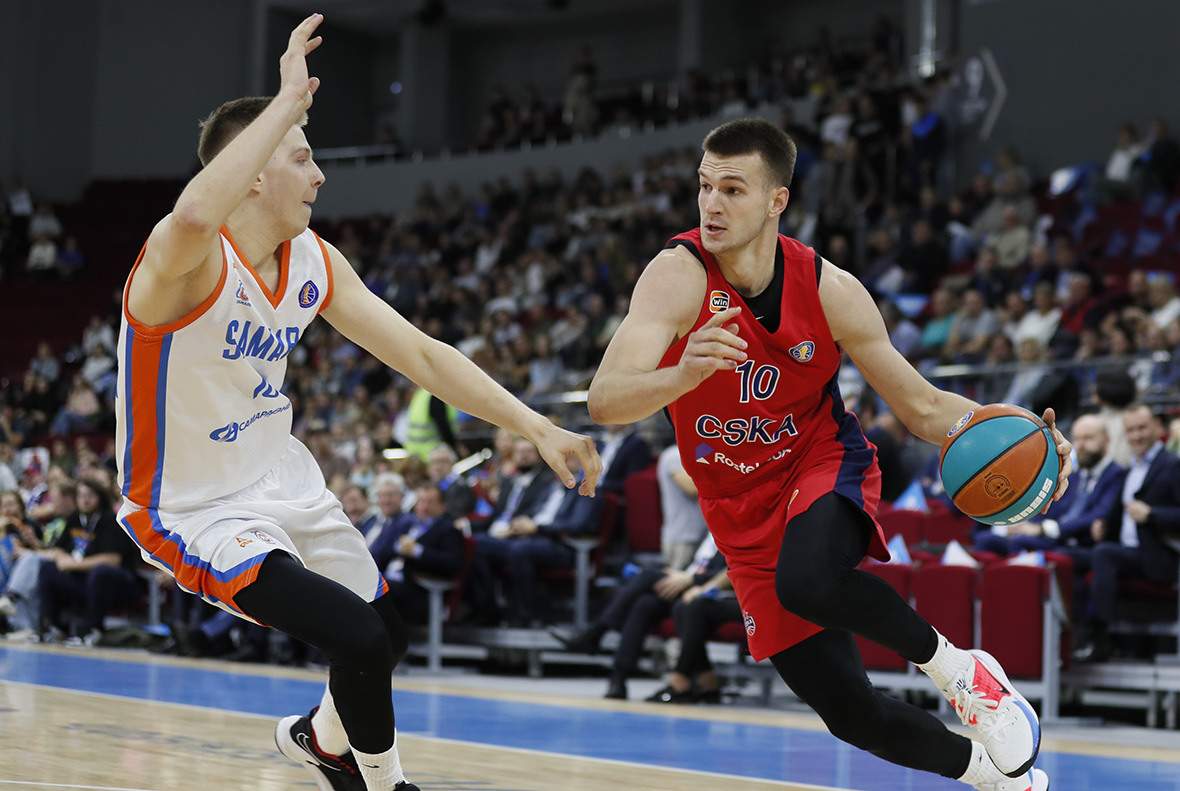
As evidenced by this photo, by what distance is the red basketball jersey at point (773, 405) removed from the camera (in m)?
3.81

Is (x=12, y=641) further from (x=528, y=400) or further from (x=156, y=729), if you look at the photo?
(x=156, y=729)

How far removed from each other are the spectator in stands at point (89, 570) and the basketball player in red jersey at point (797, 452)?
31.3 ft

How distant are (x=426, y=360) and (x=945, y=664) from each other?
1.66 meters

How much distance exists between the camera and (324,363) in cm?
1759

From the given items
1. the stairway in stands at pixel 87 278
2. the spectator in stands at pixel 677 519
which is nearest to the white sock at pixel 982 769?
the spectator in stands at pixel 677 519

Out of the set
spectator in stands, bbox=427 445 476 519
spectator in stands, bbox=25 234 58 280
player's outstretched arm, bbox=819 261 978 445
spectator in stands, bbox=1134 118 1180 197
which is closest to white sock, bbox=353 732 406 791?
player's outstretched arm, bbox=819 261 978 445

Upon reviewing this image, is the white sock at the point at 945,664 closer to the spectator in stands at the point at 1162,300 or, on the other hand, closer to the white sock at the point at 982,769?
the white sock at the point at 982,769

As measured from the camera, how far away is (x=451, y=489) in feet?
37.2

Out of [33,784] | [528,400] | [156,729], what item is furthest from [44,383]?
[33,784]

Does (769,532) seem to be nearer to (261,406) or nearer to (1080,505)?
(261,406)

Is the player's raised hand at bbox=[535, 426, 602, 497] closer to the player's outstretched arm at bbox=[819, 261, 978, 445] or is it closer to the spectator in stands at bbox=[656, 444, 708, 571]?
the player's outstretched arm at bbox=[819, 261, 978, 445]

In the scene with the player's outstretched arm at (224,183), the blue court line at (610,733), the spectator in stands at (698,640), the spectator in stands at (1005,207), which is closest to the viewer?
the player's outstretched arm at (224,183)

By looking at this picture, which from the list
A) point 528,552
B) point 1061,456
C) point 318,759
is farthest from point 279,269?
point 528,552

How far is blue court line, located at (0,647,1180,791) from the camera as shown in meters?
5.46
